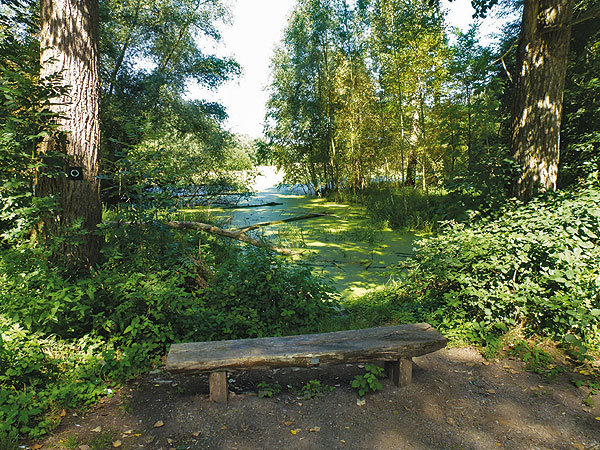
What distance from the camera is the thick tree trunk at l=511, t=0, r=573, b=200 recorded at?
3.93 meters

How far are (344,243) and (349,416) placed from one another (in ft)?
14.6

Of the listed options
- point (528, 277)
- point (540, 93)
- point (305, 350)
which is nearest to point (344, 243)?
point (540, 93)

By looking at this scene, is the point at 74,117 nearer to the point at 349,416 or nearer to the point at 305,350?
the point at 305,350

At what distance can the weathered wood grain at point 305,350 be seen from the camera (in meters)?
2.04

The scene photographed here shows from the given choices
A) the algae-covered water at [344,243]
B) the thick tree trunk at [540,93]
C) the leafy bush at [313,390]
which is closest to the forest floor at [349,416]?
the leafy bush at [313,390]

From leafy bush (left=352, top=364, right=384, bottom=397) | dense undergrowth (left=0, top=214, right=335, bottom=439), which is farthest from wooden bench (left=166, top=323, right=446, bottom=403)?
dense undergrowth (left=0, top=214, right=335, bottom=439)

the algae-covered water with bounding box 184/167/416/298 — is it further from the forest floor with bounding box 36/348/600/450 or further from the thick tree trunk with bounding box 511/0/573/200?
the thick tree trunk with bounding box 511/0/573/200

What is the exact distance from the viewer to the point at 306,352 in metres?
2.13

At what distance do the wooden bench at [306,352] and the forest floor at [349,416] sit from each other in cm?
18

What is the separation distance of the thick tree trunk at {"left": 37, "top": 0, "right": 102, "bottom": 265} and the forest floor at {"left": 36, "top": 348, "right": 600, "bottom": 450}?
1.37 meters

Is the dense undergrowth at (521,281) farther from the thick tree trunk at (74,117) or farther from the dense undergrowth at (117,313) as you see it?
the thick tree trunk at (74,117)

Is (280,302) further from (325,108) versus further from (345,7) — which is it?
(345,7)

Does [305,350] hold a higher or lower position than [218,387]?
higher

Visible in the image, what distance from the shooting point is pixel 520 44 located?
13.8 feet
